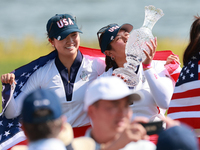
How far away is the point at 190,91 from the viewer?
309 cm

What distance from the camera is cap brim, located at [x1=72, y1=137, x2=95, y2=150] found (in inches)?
85.1

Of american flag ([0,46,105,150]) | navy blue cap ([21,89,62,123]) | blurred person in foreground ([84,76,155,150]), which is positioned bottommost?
american flag ([0,46,105,150])

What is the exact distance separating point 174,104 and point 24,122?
1.66m

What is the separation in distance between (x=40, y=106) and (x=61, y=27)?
75.1 inches

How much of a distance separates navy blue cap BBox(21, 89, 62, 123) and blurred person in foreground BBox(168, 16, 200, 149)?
151 cm

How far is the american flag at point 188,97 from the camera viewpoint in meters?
3.05

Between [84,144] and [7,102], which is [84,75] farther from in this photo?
[84,144]

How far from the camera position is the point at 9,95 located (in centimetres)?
360

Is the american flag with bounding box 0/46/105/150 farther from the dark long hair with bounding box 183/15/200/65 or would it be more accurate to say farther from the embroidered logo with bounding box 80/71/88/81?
the dark long hair with bounding box 183/15/200/65

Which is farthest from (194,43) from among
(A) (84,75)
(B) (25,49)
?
(B) (25,49)

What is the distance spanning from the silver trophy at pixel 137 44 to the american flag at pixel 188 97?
1.31 feet

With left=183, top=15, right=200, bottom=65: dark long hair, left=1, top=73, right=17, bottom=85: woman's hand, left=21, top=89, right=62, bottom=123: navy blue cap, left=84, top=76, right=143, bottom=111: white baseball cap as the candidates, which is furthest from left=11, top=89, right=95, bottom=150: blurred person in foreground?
left=1, top=73, right=17, bottom=85: woman's hand

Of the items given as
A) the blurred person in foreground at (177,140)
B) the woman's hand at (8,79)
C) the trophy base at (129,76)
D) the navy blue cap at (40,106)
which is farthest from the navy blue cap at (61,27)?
the blurred person in foreground at (177,140)

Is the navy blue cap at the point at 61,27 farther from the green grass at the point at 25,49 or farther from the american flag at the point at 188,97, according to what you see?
the green grass at the point at 25,49
